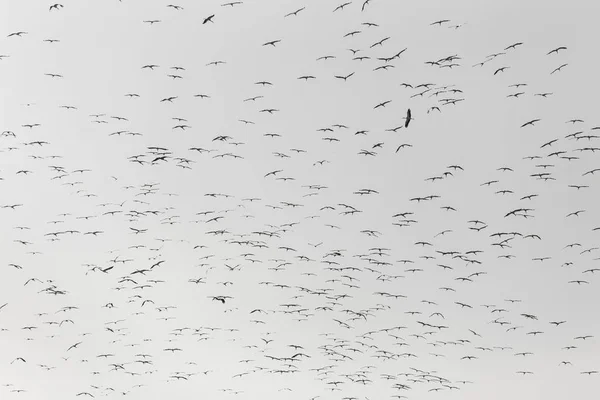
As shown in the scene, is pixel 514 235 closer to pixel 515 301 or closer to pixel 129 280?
pixel 515 301

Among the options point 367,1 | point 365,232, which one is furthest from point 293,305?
point 367,1

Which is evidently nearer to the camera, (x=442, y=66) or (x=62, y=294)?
(x=442, y=66)

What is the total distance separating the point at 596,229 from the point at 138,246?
1991cm

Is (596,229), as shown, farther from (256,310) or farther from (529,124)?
(256,310)

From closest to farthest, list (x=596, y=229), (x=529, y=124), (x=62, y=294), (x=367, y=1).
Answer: (x=367, y=1) < (x=529, y=124) < (x=596, y=229) < (x=62, y=294)

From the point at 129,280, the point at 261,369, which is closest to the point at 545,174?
the point at 261,369

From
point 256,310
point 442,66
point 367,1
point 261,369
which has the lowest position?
point 261,369

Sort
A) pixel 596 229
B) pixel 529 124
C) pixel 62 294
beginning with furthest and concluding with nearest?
pixel 62 294, pixel 596 229, pixel 529 124

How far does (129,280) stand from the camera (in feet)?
136

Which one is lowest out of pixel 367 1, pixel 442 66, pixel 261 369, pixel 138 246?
pixel 261 369

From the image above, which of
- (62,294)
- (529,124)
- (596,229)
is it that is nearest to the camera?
(529,124)

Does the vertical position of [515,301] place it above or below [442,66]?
below

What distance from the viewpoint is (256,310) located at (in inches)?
1667

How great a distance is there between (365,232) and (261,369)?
8.41 metres
